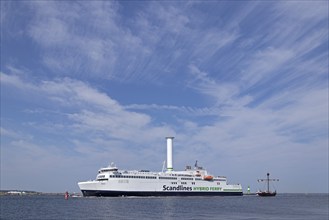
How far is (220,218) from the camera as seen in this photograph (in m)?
45.2

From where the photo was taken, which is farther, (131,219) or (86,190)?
(86,190)

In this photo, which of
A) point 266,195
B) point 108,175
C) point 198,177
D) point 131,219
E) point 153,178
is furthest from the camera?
point 266,195

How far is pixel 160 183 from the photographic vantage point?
11288 centimetres

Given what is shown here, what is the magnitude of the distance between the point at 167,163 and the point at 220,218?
85.2 m

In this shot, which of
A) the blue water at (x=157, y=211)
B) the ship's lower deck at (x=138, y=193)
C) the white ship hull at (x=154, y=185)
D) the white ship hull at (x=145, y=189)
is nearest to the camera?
the blue water at (x=157, y=211)

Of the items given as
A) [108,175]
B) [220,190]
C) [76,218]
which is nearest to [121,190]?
[108,175]

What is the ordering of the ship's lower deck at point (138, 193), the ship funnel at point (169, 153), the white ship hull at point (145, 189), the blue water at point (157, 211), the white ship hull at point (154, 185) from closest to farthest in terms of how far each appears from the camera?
1. the blue water at point (157, 211)
2. the ship's lower deck at point (138, 193)
3. the white ship hull at point (145, 189)
4. the white ship hull at point (154, 185)
5. the ship funnel at point (169, 153)

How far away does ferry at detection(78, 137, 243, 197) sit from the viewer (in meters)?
102

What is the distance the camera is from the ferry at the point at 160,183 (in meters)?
102

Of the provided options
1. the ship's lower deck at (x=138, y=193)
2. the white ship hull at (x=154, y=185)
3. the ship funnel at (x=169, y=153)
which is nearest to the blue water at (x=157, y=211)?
the ship's lower deck at (x=138, y=193)

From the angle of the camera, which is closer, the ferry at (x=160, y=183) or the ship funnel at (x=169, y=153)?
the ferry at (x=160, y=183)

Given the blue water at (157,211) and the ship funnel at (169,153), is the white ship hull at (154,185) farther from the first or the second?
the blue water at (157,211)

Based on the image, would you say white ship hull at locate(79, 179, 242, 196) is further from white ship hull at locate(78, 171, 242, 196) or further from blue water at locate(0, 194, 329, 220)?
blue water at locate(0, 194, 329, 220)

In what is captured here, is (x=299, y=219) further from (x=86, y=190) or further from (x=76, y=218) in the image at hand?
(x=86, y=190)
